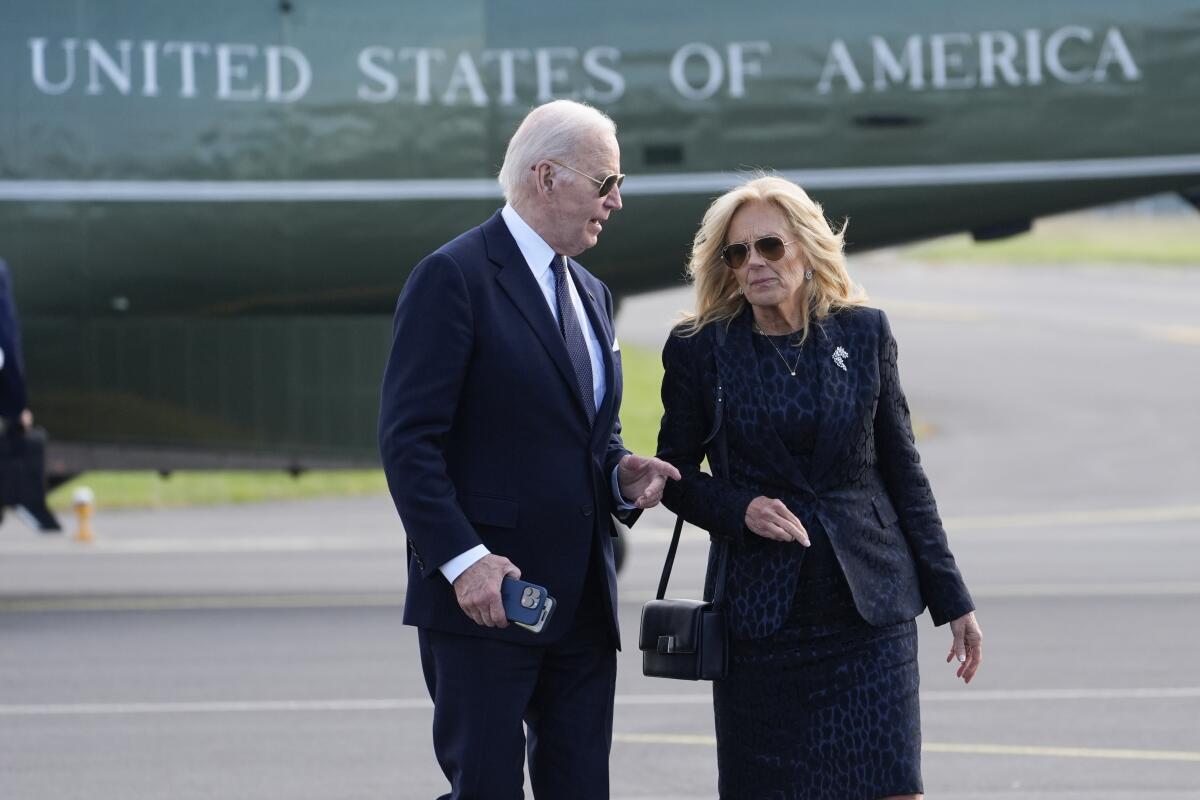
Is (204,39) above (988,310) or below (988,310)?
above

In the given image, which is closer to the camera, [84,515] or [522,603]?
[522,603]

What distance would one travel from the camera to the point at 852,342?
4586mm

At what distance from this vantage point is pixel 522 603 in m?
4.17

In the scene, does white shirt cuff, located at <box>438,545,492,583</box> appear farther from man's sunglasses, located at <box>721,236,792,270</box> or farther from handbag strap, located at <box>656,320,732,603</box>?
man's sunglasses, located at <box>721,236,792,270</box>

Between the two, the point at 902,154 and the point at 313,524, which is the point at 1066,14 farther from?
the point at 313,524

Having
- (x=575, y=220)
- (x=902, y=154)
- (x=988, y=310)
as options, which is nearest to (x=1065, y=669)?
(x=902, y=154)

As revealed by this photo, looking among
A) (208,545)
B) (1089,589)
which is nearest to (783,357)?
(1089,589)

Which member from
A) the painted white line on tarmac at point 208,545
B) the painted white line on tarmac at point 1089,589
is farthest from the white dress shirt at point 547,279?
the painted white line on tarmac at point 208,545

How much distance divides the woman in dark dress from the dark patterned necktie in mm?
236

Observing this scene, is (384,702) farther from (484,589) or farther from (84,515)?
(84,515)

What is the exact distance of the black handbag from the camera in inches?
177

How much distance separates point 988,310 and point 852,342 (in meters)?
29.3

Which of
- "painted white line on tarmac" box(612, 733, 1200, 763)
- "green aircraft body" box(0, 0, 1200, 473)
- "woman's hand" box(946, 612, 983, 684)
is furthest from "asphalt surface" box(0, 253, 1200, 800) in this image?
"woman's hand" box(946, 612, 983, 684)

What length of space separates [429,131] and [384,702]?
317cm
